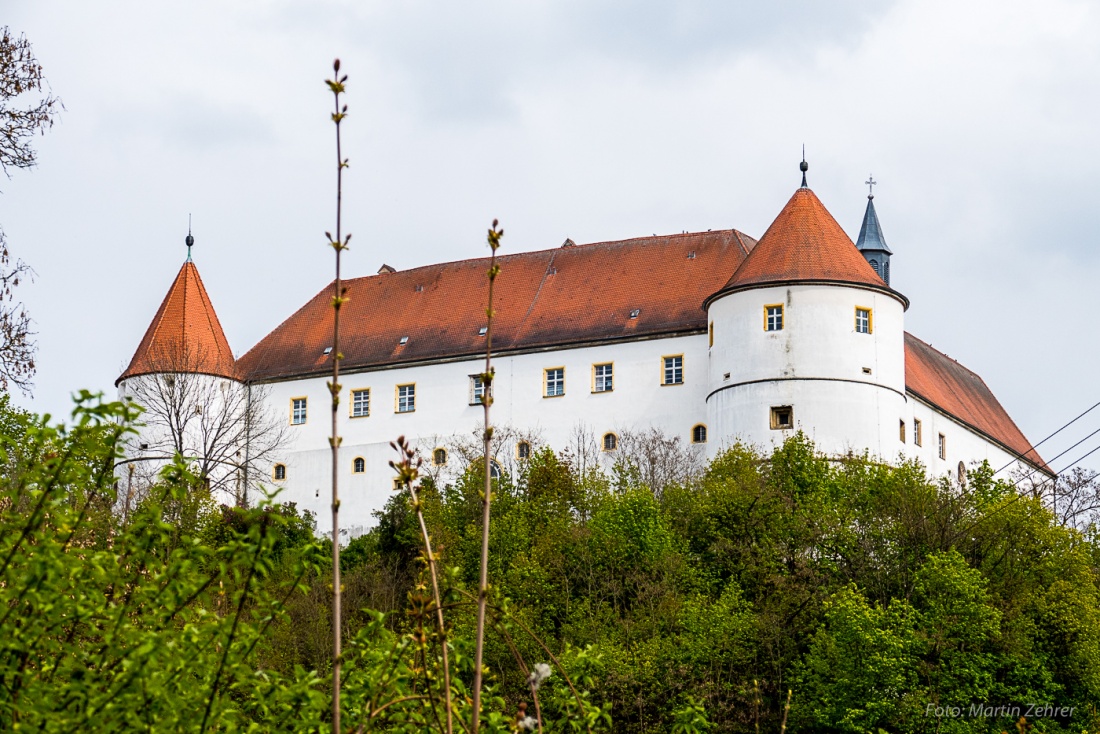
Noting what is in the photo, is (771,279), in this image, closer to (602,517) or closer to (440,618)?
(602,517)

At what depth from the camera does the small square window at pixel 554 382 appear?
157ft

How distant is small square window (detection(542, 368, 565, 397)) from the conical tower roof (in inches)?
404

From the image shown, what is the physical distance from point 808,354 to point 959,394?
13670 mm

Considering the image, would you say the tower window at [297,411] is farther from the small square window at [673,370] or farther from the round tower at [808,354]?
the round tower at [808,354]

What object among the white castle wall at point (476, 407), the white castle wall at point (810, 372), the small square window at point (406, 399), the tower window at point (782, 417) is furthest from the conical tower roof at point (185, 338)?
the tower window at point (782, 417)

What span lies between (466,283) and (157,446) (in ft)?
33.6

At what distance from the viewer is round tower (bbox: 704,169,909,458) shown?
4366 cm

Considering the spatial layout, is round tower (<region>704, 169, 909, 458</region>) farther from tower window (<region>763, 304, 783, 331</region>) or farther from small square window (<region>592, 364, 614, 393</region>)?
small square window (<region>592, 364, 614, 393</region>)

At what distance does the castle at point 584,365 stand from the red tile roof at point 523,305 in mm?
70

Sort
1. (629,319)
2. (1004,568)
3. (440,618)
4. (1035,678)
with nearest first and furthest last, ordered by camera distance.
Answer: (440,618) → (1035,678) → (1004,568) → (629,319)

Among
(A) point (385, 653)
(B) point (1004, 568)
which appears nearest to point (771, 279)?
(B) point (1004, 568)

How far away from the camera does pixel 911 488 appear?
41.5 meters

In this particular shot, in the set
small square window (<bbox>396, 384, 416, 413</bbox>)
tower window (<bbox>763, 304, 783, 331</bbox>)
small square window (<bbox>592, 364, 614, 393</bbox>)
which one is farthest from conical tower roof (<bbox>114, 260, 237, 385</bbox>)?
tower window (<bbox>763, 304, 783, 331</bbox>)

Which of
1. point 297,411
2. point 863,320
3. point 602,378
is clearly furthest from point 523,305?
point 863,320
